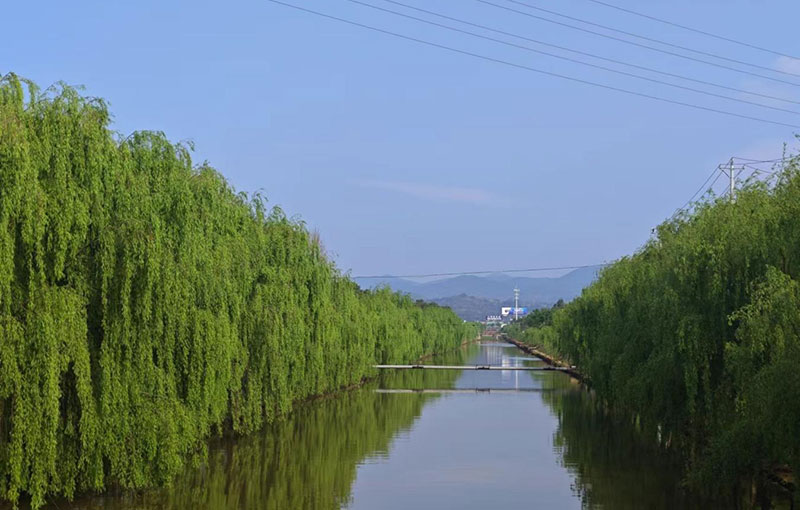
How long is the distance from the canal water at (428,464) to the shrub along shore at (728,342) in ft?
7.13

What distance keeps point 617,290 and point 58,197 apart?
20.9 meters

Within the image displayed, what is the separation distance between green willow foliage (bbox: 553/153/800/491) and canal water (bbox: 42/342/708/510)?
2210mm

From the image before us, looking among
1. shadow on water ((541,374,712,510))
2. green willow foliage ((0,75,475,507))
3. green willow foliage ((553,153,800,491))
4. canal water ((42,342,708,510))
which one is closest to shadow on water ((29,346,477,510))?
canal water ((42,342,708,510))

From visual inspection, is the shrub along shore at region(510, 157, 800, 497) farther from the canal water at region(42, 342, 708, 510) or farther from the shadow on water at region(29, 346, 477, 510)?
the shadow on water at region(29, 346, 477, 510)

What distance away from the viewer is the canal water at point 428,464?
19.0m

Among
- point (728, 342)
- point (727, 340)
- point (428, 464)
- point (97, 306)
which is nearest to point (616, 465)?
point (428, 464)

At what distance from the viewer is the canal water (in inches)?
749

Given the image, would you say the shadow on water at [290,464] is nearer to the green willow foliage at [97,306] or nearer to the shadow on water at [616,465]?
the green willow foliage at [97,306]

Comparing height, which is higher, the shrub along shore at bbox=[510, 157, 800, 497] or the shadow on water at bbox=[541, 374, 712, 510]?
the shrub along shore at bbox=[510, 157, 800, 497]

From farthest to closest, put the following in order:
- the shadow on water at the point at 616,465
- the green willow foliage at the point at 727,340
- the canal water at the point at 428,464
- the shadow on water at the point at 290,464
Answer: the shadow on water at the point at 616,465 < the canal water at the point at 428,464 < the shadow on water at the point at 290,464 < the green willow foliage at the point at 727,340

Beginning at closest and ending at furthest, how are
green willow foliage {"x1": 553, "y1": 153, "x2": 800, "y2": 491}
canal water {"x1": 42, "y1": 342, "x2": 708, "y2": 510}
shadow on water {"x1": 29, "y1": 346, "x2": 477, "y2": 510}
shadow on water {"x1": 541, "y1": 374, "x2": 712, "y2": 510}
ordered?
green willow foliage {"x1": 553, "y1": 153, "x2": 800, "y2": 491}, shadow on water {"x1": 29, "y1": 346, "x2": 477, "y2": 510}, canal water {"x1": 42, "y1": 342, "x2": 708, "y2": 510}, shadow on water {"x1": 541, "y1": 374, "x2": 712, "y2": 510}

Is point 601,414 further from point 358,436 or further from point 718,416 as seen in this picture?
point 718,416

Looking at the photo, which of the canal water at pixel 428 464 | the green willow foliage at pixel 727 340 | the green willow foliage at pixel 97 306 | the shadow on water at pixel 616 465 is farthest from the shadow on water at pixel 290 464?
the green willow foliage at pixel 727 340

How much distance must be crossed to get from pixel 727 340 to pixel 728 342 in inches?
24.6
